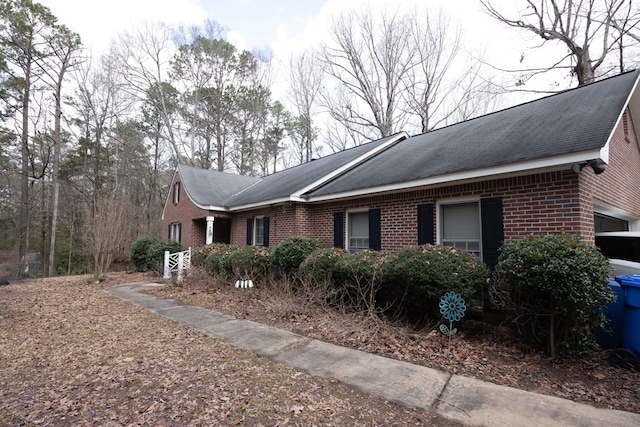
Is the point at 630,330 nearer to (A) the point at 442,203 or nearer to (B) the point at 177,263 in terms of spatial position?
(A) the point at 442,203

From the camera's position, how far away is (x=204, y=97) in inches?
1025

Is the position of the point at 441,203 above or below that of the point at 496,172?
below

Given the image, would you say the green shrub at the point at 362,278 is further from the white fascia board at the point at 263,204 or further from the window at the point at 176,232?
the window at the point at 176,232

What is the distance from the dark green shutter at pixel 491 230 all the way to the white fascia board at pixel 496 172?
53cm

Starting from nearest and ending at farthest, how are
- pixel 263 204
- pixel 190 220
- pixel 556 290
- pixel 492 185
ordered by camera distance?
1. pixel 556 290
2. pixel 492 185
3. pixel 263 204
4. pixel 190 220

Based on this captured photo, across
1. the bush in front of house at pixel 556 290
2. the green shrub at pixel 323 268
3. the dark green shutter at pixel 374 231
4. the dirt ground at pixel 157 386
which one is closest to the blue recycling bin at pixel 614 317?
the bush in front of house at pixel 556 290

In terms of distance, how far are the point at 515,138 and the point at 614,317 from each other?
3857mm

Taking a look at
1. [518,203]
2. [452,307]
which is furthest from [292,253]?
[518,203]

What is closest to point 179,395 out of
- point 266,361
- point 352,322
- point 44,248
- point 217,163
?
point 266,361

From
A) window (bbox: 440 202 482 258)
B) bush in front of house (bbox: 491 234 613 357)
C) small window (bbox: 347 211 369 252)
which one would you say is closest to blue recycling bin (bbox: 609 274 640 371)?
bush in front of house (bbox: 491 234 613 357)

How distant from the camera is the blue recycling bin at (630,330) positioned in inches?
150

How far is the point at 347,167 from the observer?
1142 centimetres

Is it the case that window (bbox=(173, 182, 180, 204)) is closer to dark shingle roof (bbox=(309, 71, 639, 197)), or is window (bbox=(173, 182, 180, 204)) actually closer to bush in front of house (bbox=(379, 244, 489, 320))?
dark shingle roof (bbox=(309, 71, 639, 197))

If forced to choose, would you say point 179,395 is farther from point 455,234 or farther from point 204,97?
point 204,97
